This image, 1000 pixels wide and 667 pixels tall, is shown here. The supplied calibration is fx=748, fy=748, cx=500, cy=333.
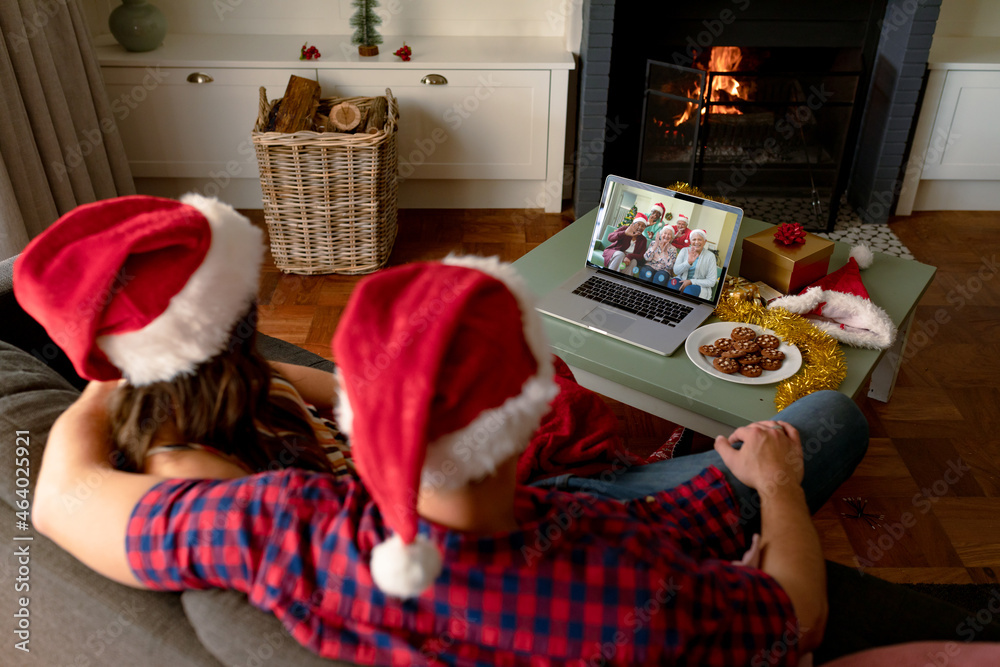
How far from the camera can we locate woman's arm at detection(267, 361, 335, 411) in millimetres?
1217

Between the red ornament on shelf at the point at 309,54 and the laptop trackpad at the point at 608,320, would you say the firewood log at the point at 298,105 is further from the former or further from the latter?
the laptop trackpad at the point at 608,320

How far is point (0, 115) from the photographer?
2.16 m

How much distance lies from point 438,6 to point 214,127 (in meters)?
1.03

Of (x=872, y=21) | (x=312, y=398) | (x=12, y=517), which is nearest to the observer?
(x=12, y=517)

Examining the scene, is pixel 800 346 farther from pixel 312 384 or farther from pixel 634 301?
pixel 312 384

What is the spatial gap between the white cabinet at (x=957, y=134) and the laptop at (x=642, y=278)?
1720 mm

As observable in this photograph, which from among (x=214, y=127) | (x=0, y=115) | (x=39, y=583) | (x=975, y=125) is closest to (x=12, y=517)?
(x=39, y=583)

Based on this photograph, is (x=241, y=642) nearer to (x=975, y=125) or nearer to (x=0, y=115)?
(x=0, y=115)

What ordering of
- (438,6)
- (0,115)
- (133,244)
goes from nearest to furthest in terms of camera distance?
1. (133,244)
2. (0,115)
3. (438,6)

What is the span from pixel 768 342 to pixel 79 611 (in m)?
1.26

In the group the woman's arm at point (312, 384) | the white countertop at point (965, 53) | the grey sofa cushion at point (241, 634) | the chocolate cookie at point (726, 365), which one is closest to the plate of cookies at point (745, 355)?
the chocolate cookie at point (726, 365)

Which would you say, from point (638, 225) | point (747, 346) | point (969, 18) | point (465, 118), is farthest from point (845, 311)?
point (969, 18)

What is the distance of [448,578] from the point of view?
2.24 ft

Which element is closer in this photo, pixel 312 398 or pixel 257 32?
pixel 312 398
